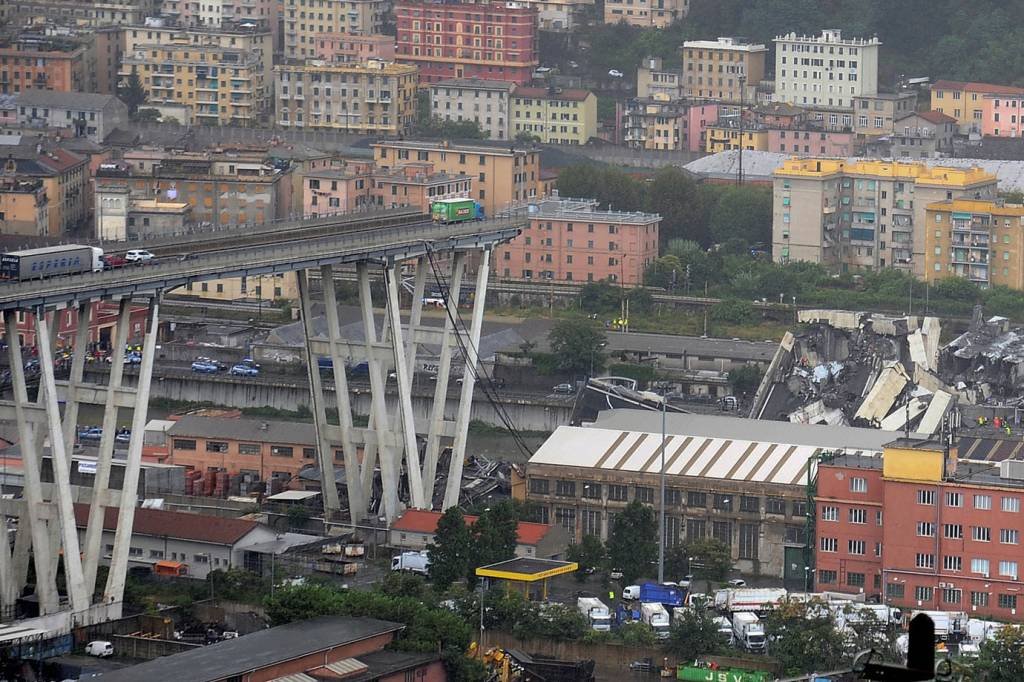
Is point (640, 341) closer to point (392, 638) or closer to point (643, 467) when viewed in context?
point (643, 467)

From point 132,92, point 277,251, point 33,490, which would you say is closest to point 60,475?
point 33,490

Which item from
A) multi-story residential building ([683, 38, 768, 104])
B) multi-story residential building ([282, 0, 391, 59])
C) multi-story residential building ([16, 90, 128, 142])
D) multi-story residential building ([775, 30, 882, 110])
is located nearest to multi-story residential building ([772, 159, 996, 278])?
multi-story residential building ([775, 30, 882, 110])

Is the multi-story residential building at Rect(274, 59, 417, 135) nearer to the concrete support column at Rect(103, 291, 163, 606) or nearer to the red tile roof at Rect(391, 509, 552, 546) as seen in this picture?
the red tile roof at Rect(391, 509, 552, 546)

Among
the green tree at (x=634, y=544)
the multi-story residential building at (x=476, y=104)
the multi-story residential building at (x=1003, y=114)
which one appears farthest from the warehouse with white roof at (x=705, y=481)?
the multi-story residential building at (x=476, y=104)

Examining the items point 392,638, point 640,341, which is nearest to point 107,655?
point 392,638

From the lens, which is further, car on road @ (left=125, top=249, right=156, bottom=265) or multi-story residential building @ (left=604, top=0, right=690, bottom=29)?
multi-story residential building @ (left=604, top=0, right=690, bottom=29)
